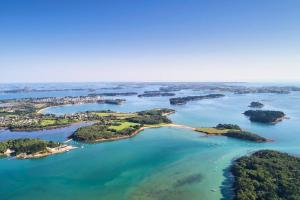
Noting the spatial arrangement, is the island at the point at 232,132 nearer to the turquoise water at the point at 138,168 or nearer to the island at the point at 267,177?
the turquoise water at the point at 138,168

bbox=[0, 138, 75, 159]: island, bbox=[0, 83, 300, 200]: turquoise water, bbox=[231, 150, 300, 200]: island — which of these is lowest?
bbox=[0, 83, 300, 200]: turquoise water

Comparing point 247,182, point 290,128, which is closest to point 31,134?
point 247,182

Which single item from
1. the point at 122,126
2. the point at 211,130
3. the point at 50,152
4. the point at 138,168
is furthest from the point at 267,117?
the point at 50,152

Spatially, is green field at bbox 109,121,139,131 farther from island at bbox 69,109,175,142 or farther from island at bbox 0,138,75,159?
island at bbox 0,138,75,159

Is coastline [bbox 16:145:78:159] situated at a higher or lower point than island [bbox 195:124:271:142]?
lower

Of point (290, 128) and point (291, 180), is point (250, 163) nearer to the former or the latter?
point (291, 180)

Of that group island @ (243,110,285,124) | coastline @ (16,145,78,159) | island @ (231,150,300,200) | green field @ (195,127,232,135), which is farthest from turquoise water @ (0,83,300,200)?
island @ (243,110,285,124)
